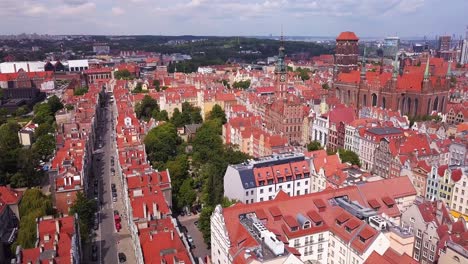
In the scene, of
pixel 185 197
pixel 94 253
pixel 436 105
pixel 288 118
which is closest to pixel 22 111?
pixel 288 118

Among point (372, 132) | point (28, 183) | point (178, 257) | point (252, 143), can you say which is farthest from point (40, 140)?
point (372, 132)

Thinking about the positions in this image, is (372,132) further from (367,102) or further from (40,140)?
(40,140)

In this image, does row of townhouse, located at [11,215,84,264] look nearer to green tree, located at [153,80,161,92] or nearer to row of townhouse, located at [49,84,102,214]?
row of townhouse, located at [49,84,102,214]

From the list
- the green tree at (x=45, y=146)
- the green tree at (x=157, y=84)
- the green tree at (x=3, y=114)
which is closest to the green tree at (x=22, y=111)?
the green tree at (x=3, y=114)

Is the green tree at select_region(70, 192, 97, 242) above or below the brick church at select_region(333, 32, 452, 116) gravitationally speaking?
below

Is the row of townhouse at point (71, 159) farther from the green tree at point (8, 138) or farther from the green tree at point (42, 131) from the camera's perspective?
the green tree at point (8, 138)

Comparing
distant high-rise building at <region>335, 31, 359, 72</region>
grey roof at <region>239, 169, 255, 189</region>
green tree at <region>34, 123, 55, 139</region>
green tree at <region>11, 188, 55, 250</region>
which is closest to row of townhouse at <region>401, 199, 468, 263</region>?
grey roof at <region>239, 169, 255, 189</region>
